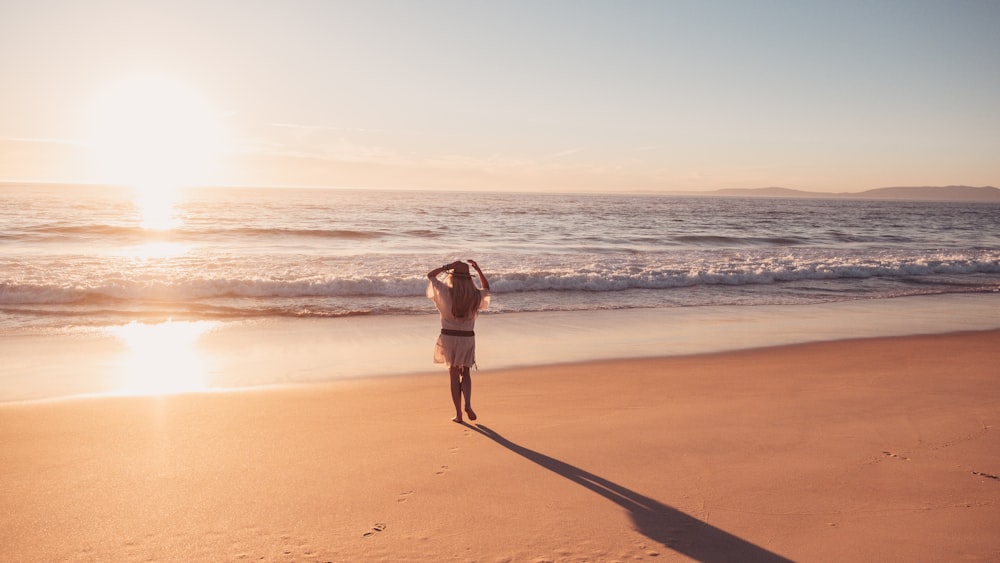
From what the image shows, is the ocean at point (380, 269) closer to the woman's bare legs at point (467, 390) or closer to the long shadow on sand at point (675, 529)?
the woman's bare legs at point (467, 390)

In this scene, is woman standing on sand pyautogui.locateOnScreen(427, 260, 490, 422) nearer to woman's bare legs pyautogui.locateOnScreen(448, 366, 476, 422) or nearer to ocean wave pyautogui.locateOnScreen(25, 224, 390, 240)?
woman's bare legs pyautogui.locateOnScreen(448, 366, 476, 422)

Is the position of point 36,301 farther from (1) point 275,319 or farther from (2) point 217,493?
(2) point 217,493

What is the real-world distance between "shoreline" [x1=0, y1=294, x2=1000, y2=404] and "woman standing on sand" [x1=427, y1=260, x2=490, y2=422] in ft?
7.72

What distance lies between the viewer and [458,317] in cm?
617

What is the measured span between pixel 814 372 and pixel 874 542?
191 inches

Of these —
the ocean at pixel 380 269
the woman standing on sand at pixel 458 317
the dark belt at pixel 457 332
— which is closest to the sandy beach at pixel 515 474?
the woman standing on sand at pixel 458 317

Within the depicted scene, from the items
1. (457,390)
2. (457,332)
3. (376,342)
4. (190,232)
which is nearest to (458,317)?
(457,332)

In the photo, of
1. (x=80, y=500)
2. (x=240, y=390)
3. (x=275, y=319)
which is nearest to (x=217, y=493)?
(x=80, y=500)

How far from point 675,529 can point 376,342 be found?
7110mm

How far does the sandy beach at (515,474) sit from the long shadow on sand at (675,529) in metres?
0.02

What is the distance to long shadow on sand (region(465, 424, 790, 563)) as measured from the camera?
389 centimetres

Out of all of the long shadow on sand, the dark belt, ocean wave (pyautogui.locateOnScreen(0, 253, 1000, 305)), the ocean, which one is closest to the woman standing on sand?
the dark belt

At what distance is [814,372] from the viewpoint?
850 cm

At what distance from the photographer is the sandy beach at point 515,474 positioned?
13.1ft
